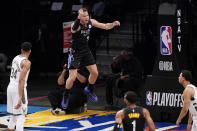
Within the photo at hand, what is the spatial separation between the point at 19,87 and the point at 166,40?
4.72 meters

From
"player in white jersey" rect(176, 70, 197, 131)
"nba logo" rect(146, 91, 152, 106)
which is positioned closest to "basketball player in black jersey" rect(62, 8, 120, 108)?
"nba logo" rect(146, 91, 152, 106)

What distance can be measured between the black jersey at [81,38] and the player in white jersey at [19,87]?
1.85 meters

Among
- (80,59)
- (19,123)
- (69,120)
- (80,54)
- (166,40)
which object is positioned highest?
(166,40)

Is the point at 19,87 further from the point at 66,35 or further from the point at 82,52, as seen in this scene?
the point at 66,35

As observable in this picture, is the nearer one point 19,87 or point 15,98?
point 19,87

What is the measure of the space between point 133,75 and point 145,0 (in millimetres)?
9270

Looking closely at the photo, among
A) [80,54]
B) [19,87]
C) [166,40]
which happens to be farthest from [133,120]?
[166,40]

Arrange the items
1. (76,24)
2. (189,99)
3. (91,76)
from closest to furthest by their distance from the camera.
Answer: (189,99)
(76,24)
(91,76)

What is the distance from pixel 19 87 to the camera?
39.5 ft

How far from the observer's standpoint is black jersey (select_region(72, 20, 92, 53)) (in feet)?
45.1

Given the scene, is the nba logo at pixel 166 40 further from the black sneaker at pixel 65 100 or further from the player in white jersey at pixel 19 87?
the player in white jersey at pixel 19 87

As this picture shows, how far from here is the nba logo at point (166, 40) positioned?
14938 mm

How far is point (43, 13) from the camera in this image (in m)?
25.1

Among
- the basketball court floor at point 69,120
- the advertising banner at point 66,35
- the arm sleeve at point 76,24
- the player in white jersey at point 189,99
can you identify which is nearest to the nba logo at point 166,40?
the basketball court floor at point 69,120
